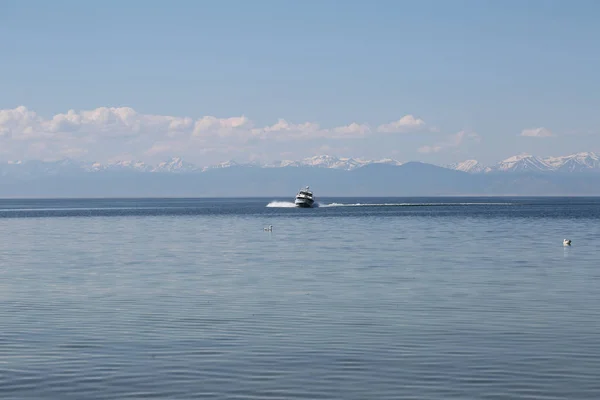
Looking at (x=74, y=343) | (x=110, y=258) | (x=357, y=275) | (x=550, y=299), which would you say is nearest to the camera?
(x=74, y=343)

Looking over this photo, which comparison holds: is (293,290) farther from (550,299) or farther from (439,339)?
(439,339)

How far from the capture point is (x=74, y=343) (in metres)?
27.8

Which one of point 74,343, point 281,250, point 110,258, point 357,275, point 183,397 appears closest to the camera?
point 183,397

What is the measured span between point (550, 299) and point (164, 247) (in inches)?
1857

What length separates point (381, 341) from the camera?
91.6ft

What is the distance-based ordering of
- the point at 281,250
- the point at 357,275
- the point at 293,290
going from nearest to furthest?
the point at 293,290
the point at 357,275
the point at 281,250

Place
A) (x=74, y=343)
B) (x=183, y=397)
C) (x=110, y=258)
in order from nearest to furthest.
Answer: (x=183, y=397) → (x=74, y=343) → (x=110, y=258)

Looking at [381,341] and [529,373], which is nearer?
Answer: [529,373]

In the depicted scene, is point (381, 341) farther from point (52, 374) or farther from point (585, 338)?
point (52, 374)

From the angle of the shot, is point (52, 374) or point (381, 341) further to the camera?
point (381, 341)

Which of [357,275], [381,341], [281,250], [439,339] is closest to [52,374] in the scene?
[381,341]

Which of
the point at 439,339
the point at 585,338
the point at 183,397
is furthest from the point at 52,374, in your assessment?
the point at 585,338

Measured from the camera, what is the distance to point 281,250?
75750mm

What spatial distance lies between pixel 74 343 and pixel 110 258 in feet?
127
